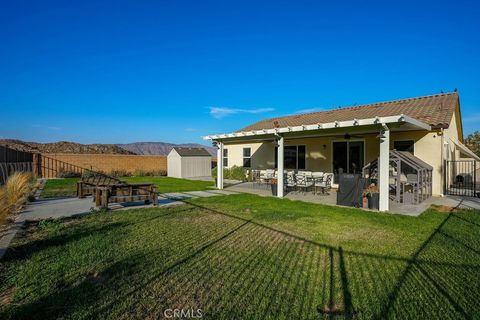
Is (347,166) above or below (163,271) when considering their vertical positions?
above

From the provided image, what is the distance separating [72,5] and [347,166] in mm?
13505

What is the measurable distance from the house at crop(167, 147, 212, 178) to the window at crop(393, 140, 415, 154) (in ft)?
51.7

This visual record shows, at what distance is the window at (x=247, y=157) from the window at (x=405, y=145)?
906cm

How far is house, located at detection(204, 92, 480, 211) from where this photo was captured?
8547mm

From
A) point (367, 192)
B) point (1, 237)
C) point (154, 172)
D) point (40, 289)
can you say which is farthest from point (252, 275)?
point (154, 172)

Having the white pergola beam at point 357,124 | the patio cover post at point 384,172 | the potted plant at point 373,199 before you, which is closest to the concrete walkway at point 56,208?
the white pergola beam at point 357,124

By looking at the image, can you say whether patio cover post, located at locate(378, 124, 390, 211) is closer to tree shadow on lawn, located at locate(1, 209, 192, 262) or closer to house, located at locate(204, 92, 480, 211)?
house, located at locate(204, 92, 480, 211)

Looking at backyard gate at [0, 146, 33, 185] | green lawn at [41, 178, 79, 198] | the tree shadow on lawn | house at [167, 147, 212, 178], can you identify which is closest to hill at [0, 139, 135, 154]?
house at [167, 147, 212, 178]

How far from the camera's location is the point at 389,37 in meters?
14.3

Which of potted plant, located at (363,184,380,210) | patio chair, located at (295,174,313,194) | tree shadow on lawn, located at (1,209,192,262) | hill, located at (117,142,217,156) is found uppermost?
hill, located at (117,142,217,156)

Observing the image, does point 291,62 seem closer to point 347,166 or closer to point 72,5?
point 347,166

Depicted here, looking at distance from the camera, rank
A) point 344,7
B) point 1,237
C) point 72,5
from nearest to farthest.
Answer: point 1,237 < point 72,5 < point 344,7

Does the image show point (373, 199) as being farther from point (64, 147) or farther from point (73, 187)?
point (64, 147)

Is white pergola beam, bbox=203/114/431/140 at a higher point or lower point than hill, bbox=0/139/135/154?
lower
